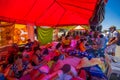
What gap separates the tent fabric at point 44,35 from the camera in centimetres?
1093

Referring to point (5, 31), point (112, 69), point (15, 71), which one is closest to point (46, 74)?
point (15, 71)

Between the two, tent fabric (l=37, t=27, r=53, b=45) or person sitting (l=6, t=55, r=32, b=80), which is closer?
person sitting (l=6, t=55, r=32, b=80)

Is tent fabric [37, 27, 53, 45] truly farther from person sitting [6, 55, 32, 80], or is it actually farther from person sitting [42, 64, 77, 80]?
person sitting [42, 64, 77, 80]

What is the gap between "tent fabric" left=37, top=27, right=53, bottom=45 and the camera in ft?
35.9

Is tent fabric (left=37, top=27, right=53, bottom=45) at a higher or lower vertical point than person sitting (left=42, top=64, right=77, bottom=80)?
higher

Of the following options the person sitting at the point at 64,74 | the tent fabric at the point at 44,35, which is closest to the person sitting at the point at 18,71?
Answer: the person sitting at the point at 64,74

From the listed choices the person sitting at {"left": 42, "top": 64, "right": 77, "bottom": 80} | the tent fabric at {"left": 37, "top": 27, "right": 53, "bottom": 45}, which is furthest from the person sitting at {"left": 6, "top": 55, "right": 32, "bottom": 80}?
the tent fabric at {"left": 37, "top": 27, "right": 53, "bottom": 45}

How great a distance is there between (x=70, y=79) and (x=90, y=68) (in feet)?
2.07

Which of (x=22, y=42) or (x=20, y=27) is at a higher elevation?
(x=20, y=27)

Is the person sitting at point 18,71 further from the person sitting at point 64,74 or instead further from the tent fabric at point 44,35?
the tent fabric at point 44,35

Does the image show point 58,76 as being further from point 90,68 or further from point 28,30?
point 28,30

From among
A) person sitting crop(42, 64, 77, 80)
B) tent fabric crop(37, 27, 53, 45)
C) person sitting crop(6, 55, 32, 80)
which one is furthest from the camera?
tent fabric crop(37, 27, 53, 45)

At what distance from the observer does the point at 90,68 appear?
144 inches

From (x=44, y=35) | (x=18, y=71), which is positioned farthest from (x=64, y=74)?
(x=44, y=35)
